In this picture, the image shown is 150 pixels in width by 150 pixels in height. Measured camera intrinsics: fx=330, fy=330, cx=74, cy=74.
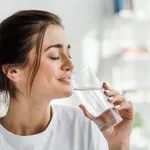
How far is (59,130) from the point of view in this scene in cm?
111

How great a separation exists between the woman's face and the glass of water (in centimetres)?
3

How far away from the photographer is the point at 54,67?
3.28ft

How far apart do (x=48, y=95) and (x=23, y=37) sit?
0.19 meters

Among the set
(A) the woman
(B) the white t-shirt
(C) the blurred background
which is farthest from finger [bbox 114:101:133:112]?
(C) the blurred background

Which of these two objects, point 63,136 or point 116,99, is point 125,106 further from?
point 63,136

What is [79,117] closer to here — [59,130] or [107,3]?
[59,130]

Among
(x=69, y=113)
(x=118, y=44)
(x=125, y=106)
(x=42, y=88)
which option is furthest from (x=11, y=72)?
(x=118, y=44)

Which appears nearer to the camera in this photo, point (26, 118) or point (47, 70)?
point (47, 70)

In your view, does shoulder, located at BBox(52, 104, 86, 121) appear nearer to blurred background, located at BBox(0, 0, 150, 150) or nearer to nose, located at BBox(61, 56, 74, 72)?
nose, located at BBox(61, 56, 74, 72)

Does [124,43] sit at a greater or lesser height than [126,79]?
greater

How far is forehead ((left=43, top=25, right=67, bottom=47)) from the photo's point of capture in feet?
3.29

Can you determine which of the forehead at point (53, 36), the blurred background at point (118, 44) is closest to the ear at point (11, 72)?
the forehead at point (53, 36)

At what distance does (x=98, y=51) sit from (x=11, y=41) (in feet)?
3.97

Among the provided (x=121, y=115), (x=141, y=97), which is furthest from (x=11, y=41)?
(x=141, y=97)
